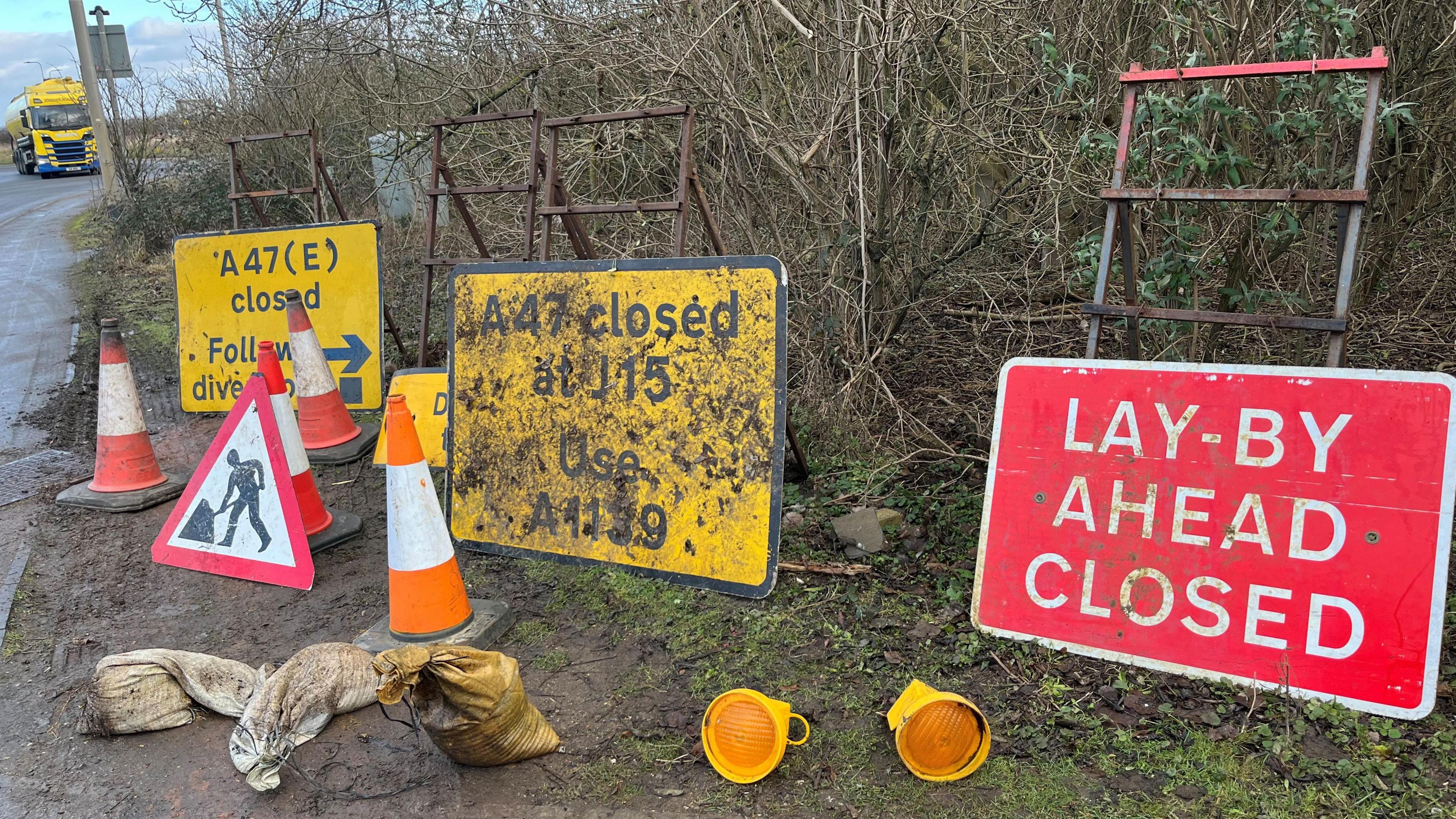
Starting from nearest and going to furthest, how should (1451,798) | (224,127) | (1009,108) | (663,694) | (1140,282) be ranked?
(1451,798)
(663,694)
(1140,282)
(1009,108)
(224,127)

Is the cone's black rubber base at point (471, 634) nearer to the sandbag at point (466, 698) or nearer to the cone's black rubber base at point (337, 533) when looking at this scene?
the sandbag at point (466, 698)

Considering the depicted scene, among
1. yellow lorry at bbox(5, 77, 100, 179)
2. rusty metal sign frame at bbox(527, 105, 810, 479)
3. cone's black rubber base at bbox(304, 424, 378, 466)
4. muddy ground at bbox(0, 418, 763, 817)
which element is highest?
yellow lorry at bbox(5, 77, 100, 179)

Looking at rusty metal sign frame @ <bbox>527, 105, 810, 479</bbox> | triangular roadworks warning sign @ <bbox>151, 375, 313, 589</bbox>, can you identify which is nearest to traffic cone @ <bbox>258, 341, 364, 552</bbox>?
triangular roadworks warning sign @ <bbox>151, 375, 313, 589</bbox>

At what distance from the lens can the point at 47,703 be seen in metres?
3.16

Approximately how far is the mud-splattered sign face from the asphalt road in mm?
3982

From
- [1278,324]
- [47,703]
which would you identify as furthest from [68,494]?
[1278,324]

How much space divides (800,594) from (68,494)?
4246 mm

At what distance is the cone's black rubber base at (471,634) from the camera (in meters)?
3.30

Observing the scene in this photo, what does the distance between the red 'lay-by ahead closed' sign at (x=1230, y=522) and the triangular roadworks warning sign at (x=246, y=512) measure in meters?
2.91

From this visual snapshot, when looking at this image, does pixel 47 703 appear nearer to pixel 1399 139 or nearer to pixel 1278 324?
pixel 1278 324

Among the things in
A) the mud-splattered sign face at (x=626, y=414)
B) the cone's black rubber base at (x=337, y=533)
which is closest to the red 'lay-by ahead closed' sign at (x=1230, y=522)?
the mud-splattered sign face at (x=626, y=414)

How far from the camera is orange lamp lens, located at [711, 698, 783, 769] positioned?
2.58 meters

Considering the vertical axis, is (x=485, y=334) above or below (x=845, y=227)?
below

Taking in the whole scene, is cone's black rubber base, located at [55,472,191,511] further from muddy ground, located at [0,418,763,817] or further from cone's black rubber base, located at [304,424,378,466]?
cone's black rubber base, located at [304,424,378,466]
